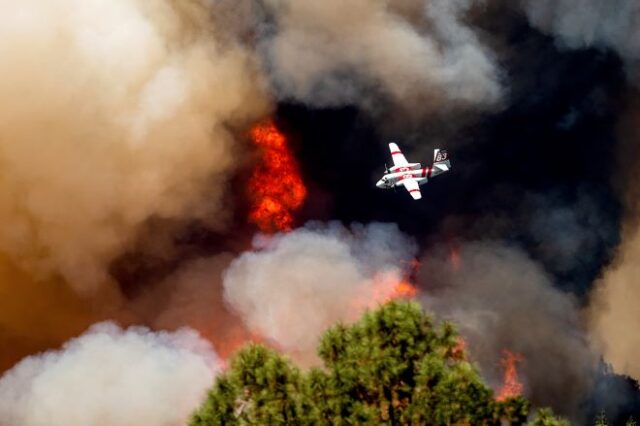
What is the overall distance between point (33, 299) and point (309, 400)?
61.0 metres

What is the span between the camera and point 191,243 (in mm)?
89688

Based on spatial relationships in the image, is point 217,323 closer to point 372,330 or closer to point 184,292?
point 184,292

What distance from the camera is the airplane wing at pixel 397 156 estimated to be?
91688 millimetres

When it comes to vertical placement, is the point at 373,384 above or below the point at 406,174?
below

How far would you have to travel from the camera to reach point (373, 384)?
3250 cm

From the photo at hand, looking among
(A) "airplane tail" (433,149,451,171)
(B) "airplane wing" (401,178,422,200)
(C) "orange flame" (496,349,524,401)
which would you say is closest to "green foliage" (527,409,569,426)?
(C) "orange flame" (496,349,524,401)

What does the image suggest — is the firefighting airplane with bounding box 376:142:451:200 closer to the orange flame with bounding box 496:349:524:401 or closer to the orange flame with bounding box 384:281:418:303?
the orange flame with bounding box 384:281:418:303

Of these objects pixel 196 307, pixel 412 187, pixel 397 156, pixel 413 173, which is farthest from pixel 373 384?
pixel 397 156

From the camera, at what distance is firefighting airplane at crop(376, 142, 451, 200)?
292 ft

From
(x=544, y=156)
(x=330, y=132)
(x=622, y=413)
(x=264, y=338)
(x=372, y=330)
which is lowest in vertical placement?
(x=372, y=330)

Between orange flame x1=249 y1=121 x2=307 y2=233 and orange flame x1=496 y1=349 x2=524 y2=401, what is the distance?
3326 centimetres

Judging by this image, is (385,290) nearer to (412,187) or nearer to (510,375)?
(412,187)

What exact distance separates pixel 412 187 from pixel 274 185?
744 inches

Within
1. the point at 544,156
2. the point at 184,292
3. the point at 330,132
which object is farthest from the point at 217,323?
the point at 544,156
